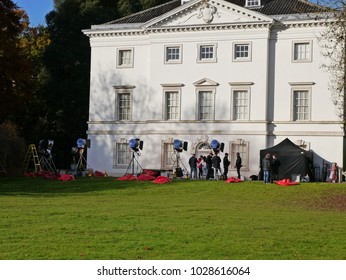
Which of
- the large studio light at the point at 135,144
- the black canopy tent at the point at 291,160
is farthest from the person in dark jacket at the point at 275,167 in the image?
the large studio light at the point at 135,144

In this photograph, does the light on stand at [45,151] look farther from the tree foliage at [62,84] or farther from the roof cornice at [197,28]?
the tree foliage at [62,84]

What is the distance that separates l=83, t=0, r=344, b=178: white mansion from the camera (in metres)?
49.0

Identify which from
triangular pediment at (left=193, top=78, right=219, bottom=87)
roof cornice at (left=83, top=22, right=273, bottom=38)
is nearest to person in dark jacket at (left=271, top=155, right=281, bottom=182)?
triangular pediment at (left=193, top=78, right=219, bottom=87)

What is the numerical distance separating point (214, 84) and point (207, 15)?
4799 mm

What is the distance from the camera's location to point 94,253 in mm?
15039

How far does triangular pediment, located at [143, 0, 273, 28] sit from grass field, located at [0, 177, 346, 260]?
55.2 feet

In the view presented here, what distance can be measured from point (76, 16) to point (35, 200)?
126 feet

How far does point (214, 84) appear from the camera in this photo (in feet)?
167

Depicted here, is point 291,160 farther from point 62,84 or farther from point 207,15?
point 62,84

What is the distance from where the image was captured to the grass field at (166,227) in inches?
607

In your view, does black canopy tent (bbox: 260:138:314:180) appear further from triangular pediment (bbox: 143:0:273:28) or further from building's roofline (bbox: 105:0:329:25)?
building's roofline (bbox: 105:0:329:25)

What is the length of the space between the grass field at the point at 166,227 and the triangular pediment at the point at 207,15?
55.2 ft

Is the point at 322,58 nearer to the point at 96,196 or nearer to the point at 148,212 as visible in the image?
the point at 96,196

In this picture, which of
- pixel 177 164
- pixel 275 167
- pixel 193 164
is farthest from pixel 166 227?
pixel 177 164
